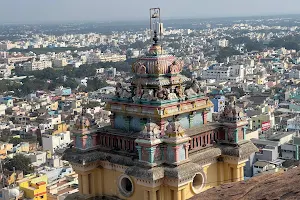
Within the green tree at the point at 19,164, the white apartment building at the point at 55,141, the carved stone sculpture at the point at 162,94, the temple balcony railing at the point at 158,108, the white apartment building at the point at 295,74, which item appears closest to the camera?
the temple balcony railing at the point at 158,108

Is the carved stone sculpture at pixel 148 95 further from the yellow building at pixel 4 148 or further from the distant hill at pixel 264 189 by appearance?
the yellow building at pixel 4 148

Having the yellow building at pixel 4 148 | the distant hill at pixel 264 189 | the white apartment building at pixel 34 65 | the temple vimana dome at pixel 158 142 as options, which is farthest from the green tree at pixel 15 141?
the white apartment building at pixel 34 65

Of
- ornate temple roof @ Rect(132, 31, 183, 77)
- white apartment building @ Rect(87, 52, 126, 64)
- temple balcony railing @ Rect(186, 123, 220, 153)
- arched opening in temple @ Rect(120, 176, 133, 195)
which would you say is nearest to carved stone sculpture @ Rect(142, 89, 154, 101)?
ornate temple roof @ Rect(132, 31, 183, 77)

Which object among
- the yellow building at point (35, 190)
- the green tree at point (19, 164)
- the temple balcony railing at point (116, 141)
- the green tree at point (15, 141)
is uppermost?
the temple balcony railing at point (116, 141)

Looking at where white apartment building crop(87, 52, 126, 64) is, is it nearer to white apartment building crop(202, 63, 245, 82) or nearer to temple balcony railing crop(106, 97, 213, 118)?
white apartment building crop(202, 63, 245, 82)

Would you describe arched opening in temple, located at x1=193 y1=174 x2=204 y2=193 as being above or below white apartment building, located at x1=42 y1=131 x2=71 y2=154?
above

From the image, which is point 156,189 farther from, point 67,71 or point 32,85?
point 67,71

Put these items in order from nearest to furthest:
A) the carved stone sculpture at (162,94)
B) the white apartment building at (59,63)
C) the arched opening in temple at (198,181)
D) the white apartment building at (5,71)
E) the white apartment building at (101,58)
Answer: the carved stone sculpture at (162,94) → the arched opening in temple at (198,181) → the white apartment building at (5,71) → the white apartment building at (59,63) → the white apartment building at (101,58)

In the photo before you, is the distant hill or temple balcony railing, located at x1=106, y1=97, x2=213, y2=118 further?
temple balcony railing, located at x1=106, y1=97, x2=213, y2=118
